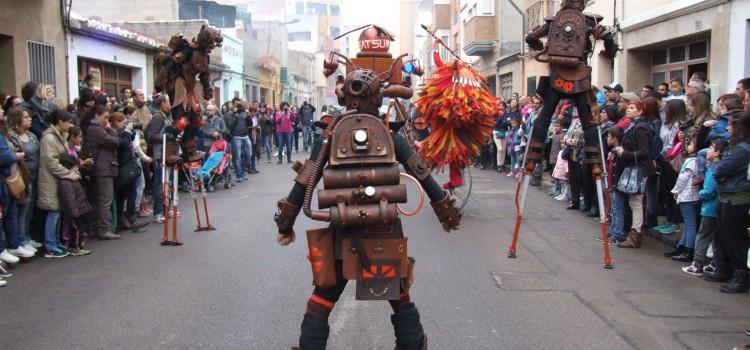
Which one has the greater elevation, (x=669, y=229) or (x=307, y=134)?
(x=307, y=134)

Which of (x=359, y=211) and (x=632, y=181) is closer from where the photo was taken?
(x=359, y=211)

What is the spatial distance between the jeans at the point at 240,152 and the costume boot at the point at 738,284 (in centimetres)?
1183

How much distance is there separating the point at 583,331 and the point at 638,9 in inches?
506

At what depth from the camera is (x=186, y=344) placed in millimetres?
4859

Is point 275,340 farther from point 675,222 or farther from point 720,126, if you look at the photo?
point 675,222

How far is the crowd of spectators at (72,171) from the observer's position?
7652 mm

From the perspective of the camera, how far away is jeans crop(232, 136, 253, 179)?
53.5 ft

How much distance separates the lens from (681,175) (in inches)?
302

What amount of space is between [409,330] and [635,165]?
5.19 metres

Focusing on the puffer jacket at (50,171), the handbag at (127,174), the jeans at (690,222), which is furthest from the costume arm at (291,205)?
the handbag at (127,174)

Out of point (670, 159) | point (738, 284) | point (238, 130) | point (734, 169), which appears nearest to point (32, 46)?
point (238, 130)

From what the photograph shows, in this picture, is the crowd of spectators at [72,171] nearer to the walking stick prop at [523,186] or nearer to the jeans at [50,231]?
the jeans at [50,231]

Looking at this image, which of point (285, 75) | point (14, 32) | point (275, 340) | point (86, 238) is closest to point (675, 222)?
point (275, 340)

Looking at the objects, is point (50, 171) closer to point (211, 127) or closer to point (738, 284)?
point (211, 127)
